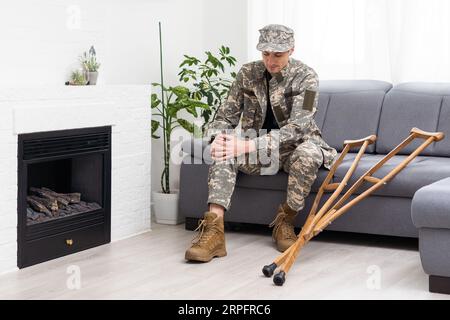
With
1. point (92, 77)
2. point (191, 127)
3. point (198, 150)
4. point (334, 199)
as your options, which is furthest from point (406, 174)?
point (92, 77)

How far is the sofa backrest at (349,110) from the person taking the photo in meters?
4.43

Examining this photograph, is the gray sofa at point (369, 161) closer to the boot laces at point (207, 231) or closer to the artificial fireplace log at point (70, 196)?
the boot laces at point (207, 231)

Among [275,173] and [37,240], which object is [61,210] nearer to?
[37,240]

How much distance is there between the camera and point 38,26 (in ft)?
12.7

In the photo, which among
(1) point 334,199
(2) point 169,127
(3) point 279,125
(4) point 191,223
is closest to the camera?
(1) point 334,199

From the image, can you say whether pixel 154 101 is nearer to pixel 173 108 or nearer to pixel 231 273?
pixel 173 108

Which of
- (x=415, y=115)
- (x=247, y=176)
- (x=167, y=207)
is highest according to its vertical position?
(x=415, y=115)

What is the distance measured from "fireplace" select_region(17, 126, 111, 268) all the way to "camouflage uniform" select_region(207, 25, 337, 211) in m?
0.60

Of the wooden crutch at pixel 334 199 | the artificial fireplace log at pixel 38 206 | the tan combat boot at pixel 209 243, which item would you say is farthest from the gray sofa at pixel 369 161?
the artificial fireplace log at pixel 38 206

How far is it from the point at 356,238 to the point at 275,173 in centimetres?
57

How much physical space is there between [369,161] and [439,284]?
1.06m

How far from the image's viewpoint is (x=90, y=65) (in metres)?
4.10
